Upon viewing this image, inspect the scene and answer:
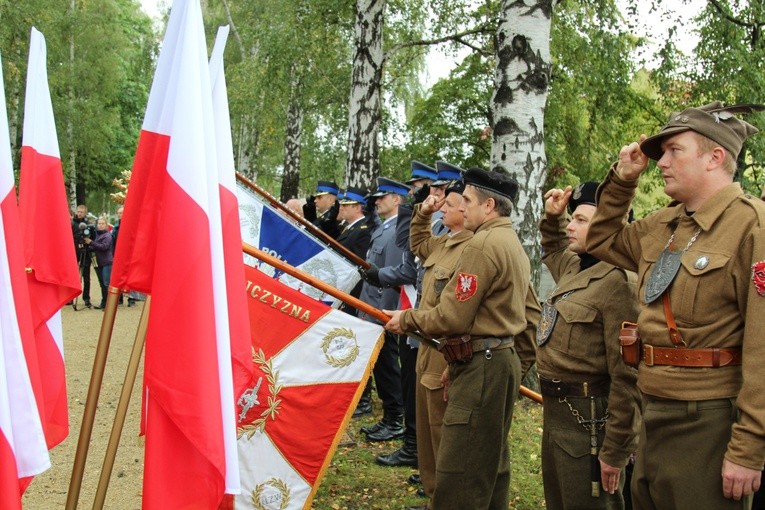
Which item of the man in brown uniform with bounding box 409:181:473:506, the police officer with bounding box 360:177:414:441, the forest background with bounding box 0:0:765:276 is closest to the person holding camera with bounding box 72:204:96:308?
the forest background with bounding box 0:0:765:276

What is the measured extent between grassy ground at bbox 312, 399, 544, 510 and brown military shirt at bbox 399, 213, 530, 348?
1692mm

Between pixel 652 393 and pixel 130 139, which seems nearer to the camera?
pixel 652 393

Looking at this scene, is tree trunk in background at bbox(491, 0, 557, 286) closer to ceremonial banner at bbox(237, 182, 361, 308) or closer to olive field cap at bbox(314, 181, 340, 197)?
ceremonial banner at bbox(237, 182, 361, 308)

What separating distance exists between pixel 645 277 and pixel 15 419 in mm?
2301

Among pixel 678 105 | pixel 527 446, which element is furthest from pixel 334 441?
pixel 678 105

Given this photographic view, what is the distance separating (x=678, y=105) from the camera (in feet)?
41.4

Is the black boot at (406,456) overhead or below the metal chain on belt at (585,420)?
below

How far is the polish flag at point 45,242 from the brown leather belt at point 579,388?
7.39 feet

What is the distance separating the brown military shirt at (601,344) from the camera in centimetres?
359

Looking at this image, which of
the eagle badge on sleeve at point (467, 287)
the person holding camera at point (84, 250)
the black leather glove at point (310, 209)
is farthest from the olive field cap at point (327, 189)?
the person holding camera at point (84, 250)

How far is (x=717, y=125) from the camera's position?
2.87 m

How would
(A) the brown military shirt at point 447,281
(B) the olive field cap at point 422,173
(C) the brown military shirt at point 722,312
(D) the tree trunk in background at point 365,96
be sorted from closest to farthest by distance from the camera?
(C) the brown military shirt at point 722,312, (A) the brown military shirt at point 447,281, (B) the olive field cap at point 422,173, (D) the tree trunk in background at point 365,96

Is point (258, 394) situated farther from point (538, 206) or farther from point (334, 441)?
point (538, 206)

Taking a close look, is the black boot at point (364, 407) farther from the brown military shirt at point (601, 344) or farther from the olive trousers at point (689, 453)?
the olive trousers at point (689, 453)
